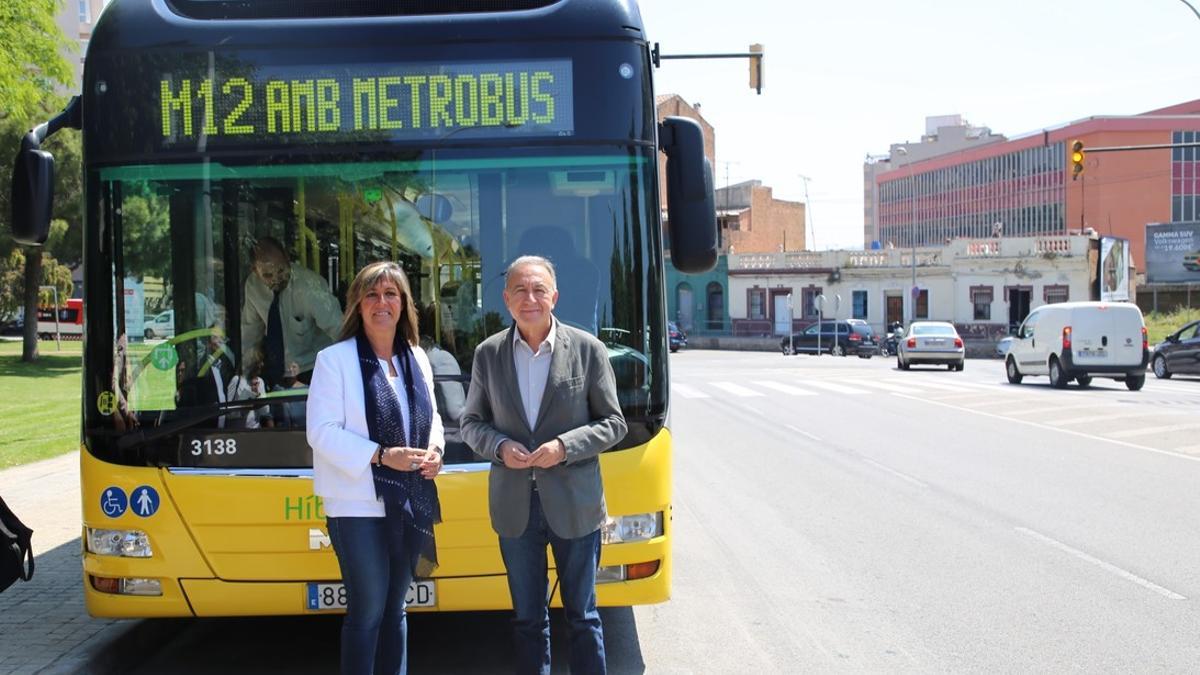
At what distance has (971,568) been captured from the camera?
786cm

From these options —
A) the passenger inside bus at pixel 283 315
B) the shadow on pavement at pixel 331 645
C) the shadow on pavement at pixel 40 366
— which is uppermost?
the passenger inside bus at pixel 283 315

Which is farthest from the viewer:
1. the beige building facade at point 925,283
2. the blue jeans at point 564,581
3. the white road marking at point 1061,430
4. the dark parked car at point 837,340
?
the beige building facade at point 925,283

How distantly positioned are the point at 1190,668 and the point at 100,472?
16.4ft

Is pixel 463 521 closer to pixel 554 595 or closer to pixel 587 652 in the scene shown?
pixel 554 595

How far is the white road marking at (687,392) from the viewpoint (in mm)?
25333

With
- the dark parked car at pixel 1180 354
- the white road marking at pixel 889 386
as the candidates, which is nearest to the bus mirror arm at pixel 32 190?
the white road marking at pixel 889 386

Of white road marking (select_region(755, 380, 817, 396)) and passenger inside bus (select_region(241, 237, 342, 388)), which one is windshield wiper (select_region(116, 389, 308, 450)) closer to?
passenger inside bus (select_region(241, 237, 342, 388))

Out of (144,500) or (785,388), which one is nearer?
(144,500)

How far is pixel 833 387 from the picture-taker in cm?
2714

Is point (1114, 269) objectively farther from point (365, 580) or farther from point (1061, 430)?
point (365, 580)

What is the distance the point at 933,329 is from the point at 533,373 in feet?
121

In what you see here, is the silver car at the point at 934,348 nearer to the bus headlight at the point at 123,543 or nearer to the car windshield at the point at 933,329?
the car windshield at the point at 933,329

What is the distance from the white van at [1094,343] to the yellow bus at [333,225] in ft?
77.3

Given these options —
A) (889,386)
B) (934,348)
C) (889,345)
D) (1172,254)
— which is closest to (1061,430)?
(889,386)
